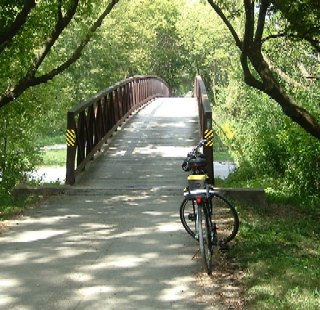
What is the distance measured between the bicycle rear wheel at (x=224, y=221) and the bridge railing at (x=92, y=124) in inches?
150

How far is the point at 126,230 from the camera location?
284 inches

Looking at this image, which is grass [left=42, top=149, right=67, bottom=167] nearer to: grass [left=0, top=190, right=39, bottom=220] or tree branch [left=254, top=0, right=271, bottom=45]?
grass [left=0, top=190, right=39, bottom=220]

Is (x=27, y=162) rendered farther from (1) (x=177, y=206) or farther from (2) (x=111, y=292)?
(2) (x=111, y=292)

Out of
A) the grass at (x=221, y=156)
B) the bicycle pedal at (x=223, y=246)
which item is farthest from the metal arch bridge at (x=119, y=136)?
the grass at (x=221, y=156)

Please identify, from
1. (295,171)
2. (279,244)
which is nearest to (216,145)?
(295,171)

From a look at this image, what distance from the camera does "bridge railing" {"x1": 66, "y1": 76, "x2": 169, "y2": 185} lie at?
10750 mm

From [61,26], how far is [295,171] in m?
5.64

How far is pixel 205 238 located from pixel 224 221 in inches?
76.7

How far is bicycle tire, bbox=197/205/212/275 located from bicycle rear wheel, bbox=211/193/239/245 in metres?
0.53

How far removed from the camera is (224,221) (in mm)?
7391

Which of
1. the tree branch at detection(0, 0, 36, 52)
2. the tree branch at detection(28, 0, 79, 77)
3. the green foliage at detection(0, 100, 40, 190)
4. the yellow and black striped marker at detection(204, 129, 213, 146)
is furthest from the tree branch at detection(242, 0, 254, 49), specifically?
the green foliage at detection(0, 100, 40, 190)

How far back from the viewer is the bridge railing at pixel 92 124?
1075 centimetres

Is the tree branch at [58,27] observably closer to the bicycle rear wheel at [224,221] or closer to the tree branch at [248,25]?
the tree branch at [248,25]

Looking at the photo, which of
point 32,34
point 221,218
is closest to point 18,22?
point 32,34
